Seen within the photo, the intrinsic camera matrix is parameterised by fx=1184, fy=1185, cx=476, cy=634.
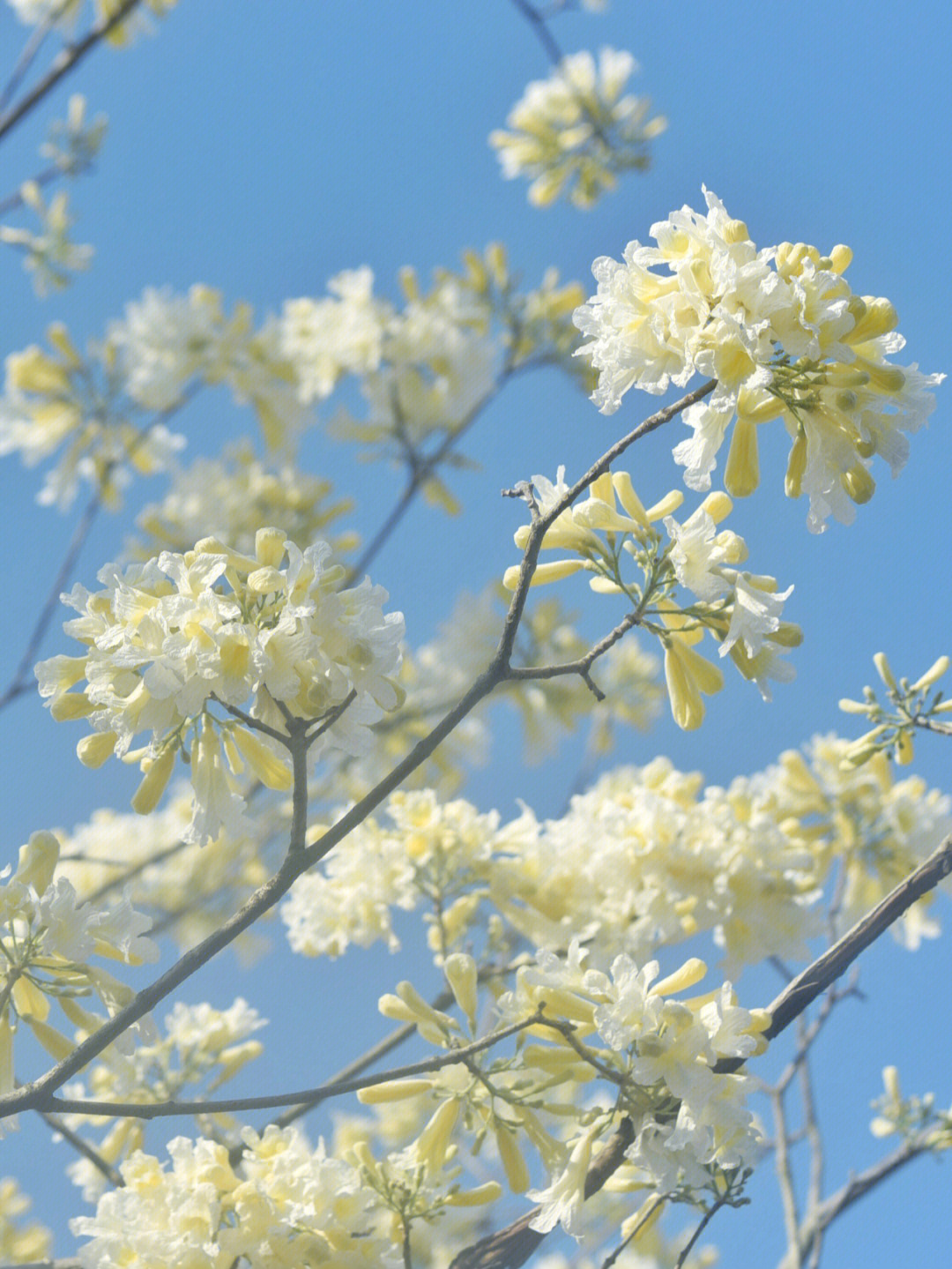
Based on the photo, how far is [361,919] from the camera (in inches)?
133

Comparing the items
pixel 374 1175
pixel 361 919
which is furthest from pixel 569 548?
pixel 361 919

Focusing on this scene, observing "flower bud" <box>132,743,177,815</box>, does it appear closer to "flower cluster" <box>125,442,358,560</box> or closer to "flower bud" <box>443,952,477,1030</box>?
"flower bud" <box>443,952,477,1030</box>

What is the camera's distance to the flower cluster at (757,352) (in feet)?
5.78

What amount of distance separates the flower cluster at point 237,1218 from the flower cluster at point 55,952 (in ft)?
1.34

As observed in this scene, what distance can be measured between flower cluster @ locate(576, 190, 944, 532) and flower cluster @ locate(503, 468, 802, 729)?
12 centimetres

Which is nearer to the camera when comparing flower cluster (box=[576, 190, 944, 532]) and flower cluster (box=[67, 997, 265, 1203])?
flower cluster (box=[576, 190, 944, 532])

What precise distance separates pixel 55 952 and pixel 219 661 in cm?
61

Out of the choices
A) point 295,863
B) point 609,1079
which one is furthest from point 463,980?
point 295,863

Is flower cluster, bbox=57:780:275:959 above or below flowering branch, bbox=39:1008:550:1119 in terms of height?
above

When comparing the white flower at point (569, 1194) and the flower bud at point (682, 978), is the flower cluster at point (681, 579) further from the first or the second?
the white flower at point (569, 1194)

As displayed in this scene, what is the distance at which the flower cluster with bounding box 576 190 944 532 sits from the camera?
5.78 feet

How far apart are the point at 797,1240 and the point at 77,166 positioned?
Result: 527cm

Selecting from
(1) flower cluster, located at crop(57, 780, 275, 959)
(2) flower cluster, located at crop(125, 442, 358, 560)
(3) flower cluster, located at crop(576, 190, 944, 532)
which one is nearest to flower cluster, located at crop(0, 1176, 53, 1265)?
(1) flower cluster, located at crop(57, 780, 275, 959)

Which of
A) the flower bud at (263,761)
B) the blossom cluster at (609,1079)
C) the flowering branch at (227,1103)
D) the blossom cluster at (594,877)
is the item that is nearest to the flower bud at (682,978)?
the blossom cluster at (609,1079)
